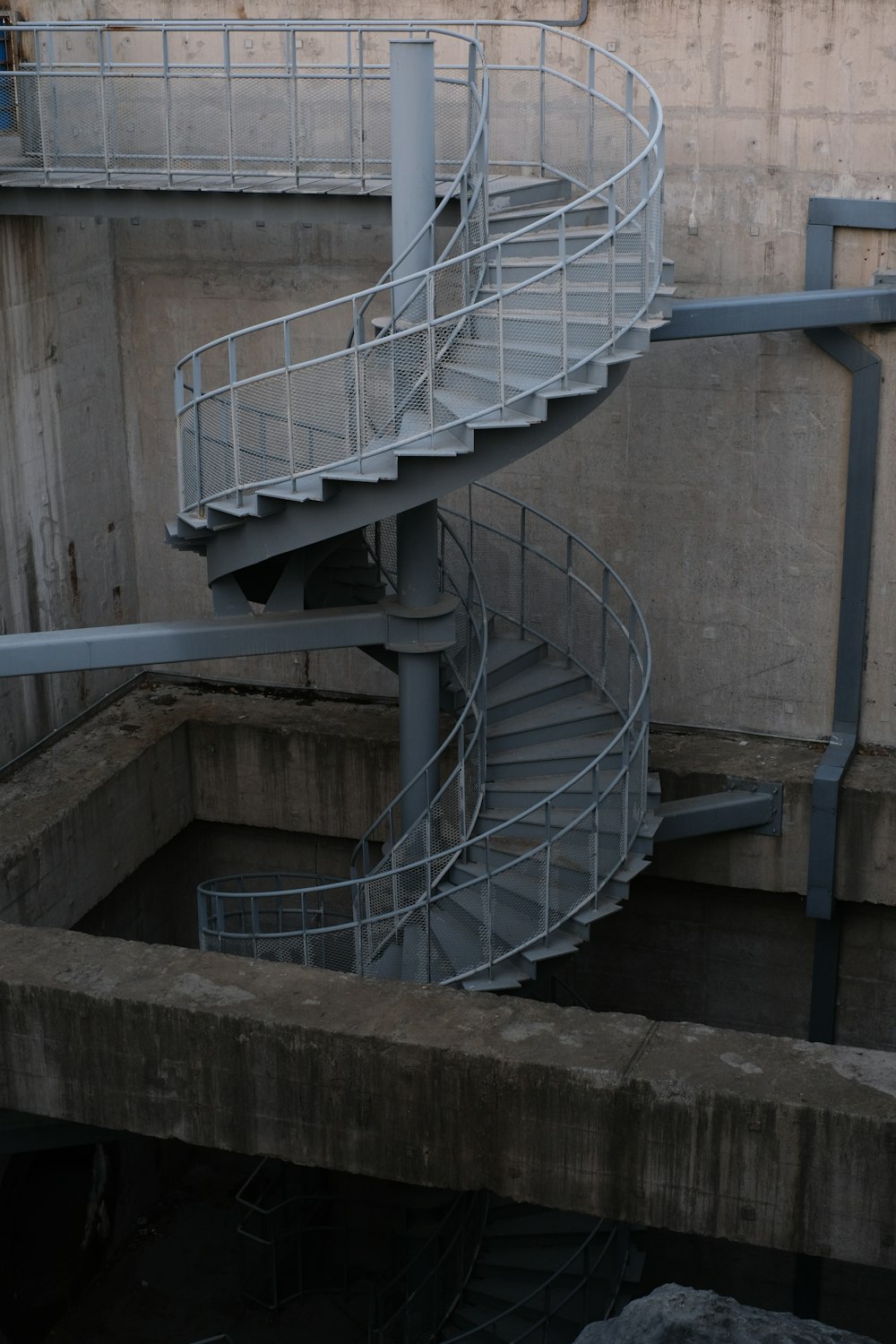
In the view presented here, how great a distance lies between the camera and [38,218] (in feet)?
42.9

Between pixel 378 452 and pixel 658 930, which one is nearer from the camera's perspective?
pixel 378 452

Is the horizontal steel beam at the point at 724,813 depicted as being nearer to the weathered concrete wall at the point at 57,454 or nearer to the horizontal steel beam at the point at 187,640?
the horizontal steel beam at the point at 187,640

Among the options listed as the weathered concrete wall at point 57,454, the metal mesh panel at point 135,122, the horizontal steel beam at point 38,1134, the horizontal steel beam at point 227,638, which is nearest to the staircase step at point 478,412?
the horizontal steel beam at point 227,638

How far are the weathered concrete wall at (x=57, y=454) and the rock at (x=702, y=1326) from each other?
768cm

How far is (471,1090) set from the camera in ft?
27.7

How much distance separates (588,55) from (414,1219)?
27.2ft

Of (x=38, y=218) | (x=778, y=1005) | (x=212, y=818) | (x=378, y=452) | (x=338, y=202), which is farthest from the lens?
(x=212, y=818)

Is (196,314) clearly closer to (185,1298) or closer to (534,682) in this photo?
(534,682)

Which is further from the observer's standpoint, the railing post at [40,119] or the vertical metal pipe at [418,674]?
the railing post at [40,119]

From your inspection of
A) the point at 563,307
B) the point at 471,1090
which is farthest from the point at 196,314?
the point at 471,1090

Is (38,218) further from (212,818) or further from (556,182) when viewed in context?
(212,818)

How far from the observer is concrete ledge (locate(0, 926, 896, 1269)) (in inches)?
318

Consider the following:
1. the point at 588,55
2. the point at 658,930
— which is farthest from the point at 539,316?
the point at 658,930

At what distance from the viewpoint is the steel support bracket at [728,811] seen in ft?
42.1
